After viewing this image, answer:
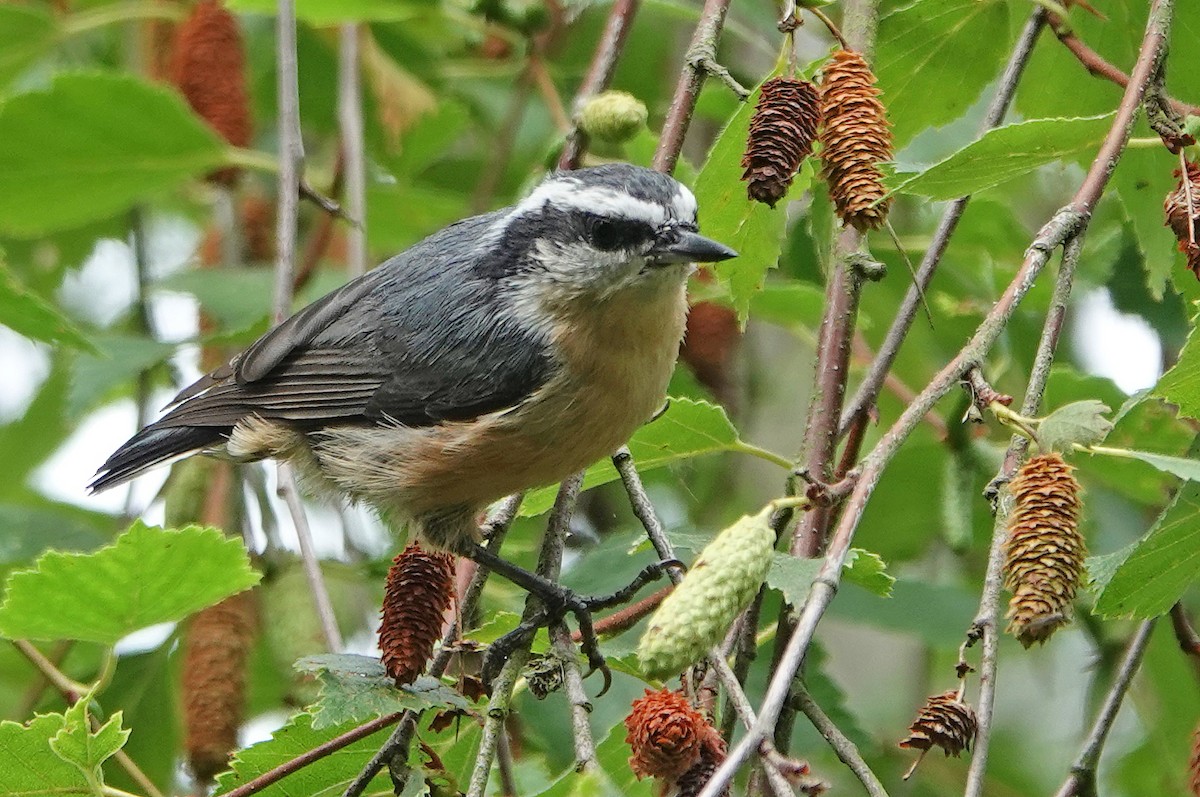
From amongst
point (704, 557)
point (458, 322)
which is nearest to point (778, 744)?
point (704, 557)

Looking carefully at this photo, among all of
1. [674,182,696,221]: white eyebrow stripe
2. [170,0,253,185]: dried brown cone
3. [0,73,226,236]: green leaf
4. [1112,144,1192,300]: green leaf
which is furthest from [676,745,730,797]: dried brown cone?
[170,0,253,185]: dried brown cone

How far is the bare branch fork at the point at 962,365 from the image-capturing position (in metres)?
1.56

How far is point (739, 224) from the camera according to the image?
2686 millimetres

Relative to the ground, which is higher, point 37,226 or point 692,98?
point 37,226

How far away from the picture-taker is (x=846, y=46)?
2.38 m

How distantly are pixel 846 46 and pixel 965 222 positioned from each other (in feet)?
4.45

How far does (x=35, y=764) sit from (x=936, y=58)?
203 cm

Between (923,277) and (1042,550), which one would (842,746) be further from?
(923,277)

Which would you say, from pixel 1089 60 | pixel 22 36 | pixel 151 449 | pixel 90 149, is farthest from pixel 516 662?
pixel 22 36

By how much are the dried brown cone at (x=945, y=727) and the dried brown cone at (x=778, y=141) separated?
80 cm

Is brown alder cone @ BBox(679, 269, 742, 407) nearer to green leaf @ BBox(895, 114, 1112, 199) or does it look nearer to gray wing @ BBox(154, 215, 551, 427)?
gray wing @ BBox(154, 215, 551, 427)

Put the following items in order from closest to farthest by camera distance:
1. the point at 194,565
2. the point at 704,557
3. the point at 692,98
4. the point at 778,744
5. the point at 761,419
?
1. the point at 704,557
2. the point at 778,744
3. the point at 194,565
4. the point at 692,98
5. the point at 761,419

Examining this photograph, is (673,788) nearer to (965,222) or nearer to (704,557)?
(704,557)

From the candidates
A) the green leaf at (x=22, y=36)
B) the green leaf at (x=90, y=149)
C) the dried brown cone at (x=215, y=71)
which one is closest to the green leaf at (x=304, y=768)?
the green leaf at (x=90, y=149)
